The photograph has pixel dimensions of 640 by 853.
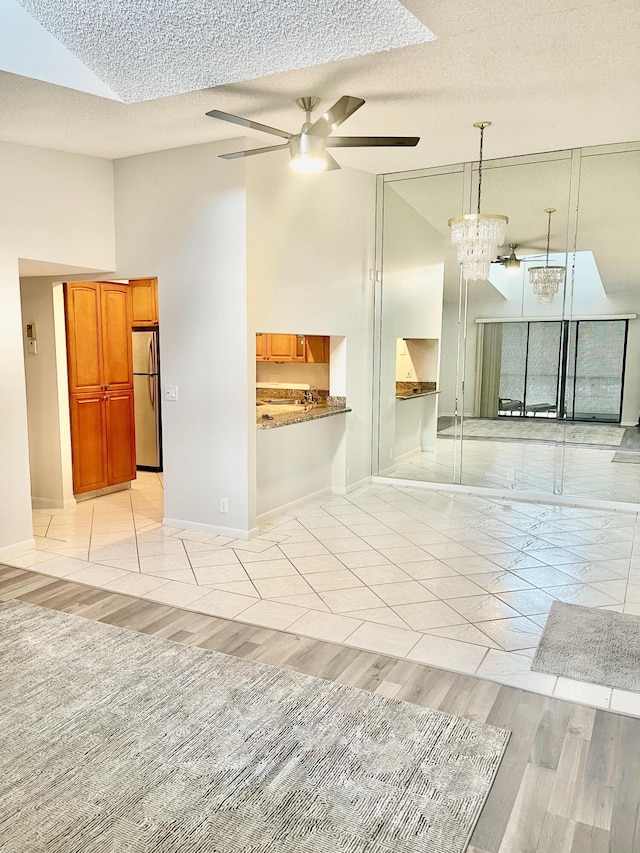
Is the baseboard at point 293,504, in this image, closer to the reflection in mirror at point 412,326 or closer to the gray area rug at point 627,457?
the reflection in mirror at point 412,326

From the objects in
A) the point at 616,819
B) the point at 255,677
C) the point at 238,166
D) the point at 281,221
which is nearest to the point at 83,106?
the point at 238,166

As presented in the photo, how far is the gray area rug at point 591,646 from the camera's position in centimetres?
281

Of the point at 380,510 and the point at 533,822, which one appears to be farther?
the point at 380,510

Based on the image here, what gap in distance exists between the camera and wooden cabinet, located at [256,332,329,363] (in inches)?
243

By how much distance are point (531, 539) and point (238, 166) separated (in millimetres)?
3569

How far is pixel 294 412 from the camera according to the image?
5703mm

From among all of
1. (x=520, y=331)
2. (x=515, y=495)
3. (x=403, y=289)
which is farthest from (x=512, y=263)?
(x=515, y=495)

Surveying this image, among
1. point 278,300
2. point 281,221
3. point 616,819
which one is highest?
point 281,221

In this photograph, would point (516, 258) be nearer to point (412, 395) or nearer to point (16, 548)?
point (412, 395)

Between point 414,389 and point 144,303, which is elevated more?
point 144,303

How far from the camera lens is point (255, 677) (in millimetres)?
2771

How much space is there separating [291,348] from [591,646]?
13.2 feet

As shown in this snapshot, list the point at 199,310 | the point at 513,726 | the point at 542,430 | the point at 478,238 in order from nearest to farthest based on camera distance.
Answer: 1. the point at 513,726
2. the point at 199,310
3. the point at 478,238
4. the point at 542,430

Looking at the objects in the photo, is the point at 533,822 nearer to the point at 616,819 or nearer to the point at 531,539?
the point at 616,819
